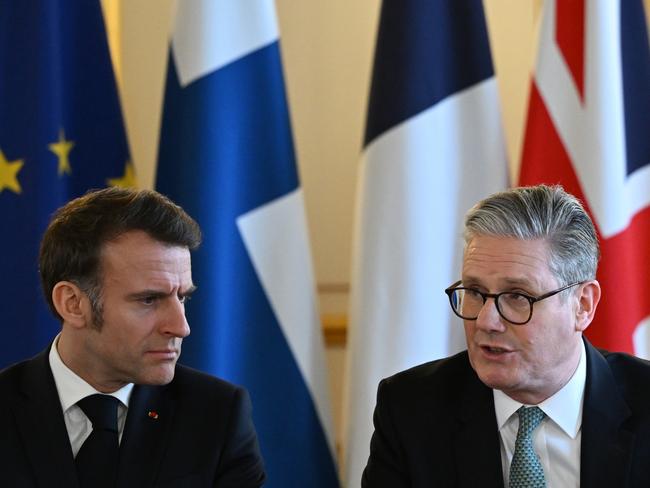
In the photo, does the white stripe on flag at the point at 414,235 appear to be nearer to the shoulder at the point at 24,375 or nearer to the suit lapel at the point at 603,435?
the suit lapel at the point at 603,435

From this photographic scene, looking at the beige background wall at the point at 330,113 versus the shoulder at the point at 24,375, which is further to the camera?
the beige background wall at the point at 330,113

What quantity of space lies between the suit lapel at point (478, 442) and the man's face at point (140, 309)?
1.89ft

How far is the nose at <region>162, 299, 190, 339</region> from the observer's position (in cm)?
205

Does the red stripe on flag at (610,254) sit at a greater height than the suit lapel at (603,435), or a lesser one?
greater

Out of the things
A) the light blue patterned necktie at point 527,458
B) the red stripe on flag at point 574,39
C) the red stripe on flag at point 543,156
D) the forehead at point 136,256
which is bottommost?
the light blue patterned necktie at point 527,458

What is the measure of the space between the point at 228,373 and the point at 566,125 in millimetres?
1199

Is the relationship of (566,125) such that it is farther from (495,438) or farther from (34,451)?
(34,451)

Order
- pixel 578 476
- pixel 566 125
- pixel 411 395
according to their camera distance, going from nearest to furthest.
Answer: pixel 578 476, pixel 411 395, pixel 566 125

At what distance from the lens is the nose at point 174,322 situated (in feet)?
6.73

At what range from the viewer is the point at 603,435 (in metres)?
2.01

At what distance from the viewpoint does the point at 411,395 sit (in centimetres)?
216

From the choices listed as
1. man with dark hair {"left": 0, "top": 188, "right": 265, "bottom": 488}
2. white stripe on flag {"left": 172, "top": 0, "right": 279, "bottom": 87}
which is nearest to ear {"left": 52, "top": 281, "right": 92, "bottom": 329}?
man with dark hair {"left": 0, "top": 188, "right": 265, "bottom": 488}

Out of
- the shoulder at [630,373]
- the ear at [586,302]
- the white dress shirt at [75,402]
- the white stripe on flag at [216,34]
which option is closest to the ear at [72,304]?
the white dress shirt at [75,402]

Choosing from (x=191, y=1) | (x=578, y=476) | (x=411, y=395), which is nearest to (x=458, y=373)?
(x=411, y=395)
